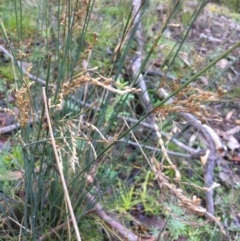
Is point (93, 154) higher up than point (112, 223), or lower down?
higher up

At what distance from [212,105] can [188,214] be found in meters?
0.83

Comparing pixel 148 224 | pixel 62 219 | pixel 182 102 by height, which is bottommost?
pixel 148 224

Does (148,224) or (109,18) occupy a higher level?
(109,18)

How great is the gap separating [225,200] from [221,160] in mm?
296

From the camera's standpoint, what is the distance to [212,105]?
2.09 metres

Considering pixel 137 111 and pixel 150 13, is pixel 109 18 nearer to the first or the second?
pixel 150 13

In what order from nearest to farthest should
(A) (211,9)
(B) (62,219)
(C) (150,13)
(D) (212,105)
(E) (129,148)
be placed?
(B) (62,219)
(E) (129,148)
(D) (212,105)
(C) (150,13)
(A) (211,9)

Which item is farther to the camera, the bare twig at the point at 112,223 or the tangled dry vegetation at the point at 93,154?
the bare twig at the point at 112,223

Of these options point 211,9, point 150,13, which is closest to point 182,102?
point 150,13

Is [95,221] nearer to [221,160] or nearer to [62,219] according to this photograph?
[62,219]

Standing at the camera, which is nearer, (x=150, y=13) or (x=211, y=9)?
(x=150, y=13)

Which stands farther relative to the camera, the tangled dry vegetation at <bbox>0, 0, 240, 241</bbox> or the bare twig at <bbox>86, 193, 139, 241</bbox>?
the bare twig at <bbox>86, 193, 139, 241</bbox>

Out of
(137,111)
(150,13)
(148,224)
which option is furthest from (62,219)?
(150,13)

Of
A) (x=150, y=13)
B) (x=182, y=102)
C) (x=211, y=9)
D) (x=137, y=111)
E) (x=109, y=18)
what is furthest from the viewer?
(x=211, y=9)
